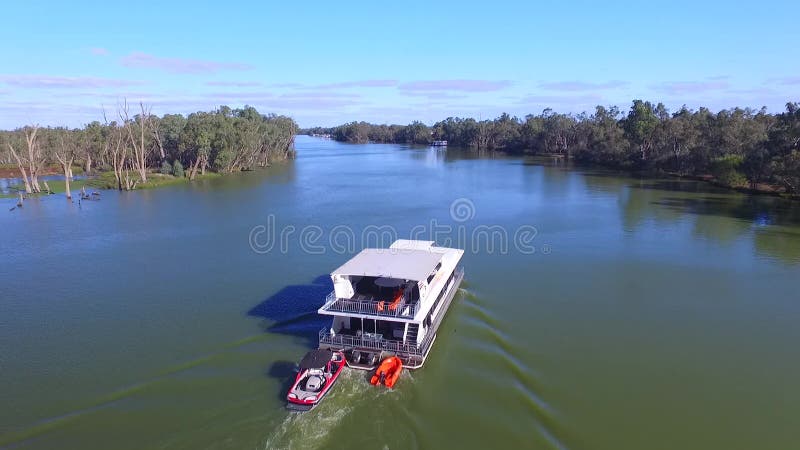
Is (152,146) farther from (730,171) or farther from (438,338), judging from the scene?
(730,171)

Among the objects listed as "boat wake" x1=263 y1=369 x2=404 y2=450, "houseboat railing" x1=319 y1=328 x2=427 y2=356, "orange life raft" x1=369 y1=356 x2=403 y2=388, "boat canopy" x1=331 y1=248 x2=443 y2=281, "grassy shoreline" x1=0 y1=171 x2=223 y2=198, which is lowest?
"boat wake" x1=263 y1=369 x2=404 y2=450

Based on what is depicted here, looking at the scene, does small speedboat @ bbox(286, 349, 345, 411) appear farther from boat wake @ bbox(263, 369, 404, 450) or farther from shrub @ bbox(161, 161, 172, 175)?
shrub @ bbox(161, 161, 172, 175)

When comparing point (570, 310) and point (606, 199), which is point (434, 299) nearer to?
point (570, 310)

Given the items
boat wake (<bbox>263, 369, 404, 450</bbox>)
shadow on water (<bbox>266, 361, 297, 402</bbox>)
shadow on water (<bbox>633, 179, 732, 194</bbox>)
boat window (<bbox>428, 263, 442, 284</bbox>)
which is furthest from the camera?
shadow on water (<bbox>633, 179, 732, 194</bbox>)

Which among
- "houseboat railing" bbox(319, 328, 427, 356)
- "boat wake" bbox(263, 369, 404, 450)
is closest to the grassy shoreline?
"houseboat railing" bbox(319, 328, 427, 356)

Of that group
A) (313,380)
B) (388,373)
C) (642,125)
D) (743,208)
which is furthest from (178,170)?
(642,125)

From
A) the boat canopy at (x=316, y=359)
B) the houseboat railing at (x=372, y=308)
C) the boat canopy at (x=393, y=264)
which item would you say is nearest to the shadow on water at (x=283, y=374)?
the boat canopy at (x=316, y=359)

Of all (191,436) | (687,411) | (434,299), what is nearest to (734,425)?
(687,411)

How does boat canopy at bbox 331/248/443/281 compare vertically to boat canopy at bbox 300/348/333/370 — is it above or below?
above
